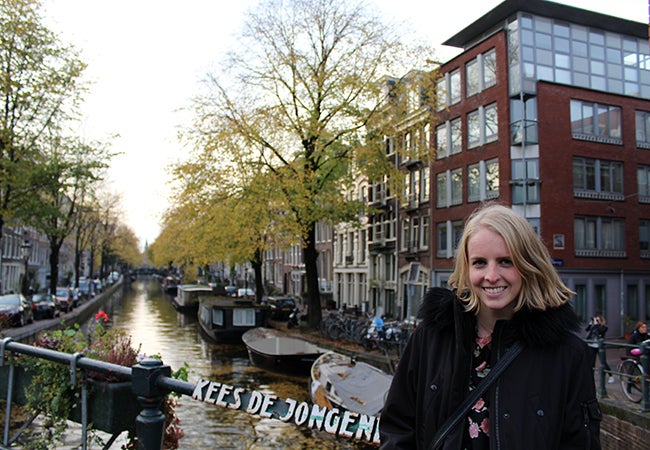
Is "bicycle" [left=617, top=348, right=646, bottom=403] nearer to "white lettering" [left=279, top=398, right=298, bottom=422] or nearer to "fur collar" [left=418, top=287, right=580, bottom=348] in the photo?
"white lettering" [left=279, top=398, right=298, bottom=422]

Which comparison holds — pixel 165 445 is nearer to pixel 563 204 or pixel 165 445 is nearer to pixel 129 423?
pixel 129 423

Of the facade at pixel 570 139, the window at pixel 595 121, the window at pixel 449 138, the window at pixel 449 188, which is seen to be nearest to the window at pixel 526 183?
the facade at pixel 570 139

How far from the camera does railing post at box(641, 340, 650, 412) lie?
33.0 ft

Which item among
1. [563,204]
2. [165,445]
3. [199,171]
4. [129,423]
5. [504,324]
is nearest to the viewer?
[504,324]

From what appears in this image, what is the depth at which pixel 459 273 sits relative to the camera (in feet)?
8.10

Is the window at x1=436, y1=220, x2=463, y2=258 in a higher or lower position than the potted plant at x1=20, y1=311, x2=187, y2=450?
higher

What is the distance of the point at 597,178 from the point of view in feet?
94.8

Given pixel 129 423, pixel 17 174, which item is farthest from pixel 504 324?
pixel 17 174

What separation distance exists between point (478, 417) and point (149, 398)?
186 centimetres

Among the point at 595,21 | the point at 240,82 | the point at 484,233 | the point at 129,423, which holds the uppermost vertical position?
the point at 595,21

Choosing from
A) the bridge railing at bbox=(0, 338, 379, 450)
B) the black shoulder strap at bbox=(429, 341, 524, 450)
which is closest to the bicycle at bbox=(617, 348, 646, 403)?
→ the bridge railing at bbox=(0, 338, 379, 450)

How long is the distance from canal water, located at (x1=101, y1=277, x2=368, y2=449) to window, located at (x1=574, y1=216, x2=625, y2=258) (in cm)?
1569

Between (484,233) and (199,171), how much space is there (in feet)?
72.2

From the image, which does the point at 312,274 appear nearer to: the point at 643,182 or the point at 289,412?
the point at 643,182
